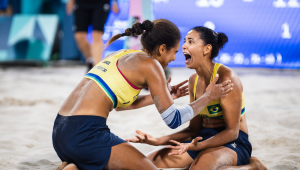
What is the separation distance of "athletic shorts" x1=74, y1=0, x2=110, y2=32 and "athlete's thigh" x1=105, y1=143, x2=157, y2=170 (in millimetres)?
3231

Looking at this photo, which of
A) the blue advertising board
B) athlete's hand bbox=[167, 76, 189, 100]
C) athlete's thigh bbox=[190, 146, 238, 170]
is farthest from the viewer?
the blue advertising board

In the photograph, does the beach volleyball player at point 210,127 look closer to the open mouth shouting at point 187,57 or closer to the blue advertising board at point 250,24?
the open mouth shouting at point 187,57

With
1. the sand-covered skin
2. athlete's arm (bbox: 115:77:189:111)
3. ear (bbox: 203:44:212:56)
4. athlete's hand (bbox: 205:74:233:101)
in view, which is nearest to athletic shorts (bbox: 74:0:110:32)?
the sand-covered skin

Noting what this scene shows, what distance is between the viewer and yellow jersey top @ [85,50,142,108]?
178cm

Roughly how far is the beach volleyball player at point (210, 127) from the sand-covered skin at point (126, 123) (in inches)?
13.1

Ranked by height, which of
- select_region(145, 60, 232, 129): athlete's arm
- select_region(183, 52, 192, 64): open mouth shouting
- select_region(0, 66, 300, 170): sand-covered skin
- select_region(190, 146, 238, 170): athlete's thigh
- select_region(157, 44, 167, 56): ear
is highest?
select_region(157, 44, 167, 56): ear

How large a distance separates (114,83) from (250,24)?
5999mm

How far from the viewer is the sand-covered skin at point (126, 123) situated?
2.23 metres

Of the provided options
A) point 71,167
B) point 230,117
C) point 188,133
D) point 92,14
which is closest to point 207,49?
point 230,117

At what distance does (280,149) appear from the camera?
2385 mm

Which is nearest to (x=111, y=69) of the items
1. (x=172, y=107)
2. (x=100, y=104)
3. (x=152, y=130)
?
(x=100, y=104)

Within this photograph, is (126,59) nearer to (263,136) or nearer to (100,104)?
(100,104)

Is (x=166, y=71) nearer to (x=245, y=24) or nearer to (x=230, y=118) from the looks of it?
(x=245, y=24)

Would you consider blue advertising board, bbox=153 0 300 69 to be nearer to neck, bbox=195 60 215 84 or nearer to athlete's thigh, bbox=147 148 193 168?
neck, bbox=195 60 215 84
